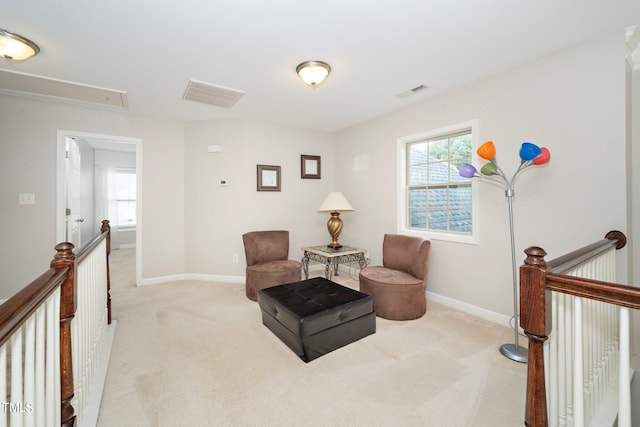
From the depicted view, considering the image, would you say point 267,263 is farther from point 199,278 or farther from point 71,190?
point 71,190

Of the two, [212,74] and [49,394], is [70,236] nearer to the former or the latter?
[212,74]

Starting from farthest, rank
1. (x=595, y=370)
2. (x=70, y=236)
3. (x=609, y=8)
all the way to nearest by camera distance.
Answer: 1. (x=70, y=236)
2. (x=609, y=8)
3. (x=595, y=370)

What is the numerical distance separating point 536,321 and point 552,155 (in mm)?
1944

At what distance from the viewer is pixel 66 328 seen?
1.27 metres

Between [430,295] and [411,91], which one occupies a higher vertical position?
[411,91]

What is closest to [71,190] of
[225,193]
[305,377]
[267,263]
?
[225,193]

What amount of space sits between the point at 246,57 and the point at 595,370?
128 inches

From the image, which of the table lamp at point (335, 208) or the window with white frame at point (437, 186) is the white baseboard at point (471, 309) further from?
the table lamp at point (335, 208)

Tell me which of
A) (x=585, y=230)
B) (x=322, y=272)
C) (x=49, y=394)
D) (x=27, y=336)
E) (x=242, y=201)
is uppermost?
(x=242, y=201)

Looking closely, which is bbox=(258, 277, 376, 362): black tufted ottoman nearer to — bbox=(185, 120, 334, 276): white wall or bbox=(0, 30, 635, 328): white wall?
bbox=(0, 30, 635, 328): white wall

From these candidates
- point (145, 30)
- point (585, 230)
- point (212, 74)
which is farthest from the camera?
point (212, 74)

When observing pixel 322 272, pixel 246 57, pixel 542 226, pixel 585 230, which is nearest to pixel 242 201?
pixel 322 272

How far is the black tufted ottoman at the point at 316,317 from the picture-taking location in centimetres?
221

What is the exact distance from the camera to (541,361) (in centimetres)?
119
